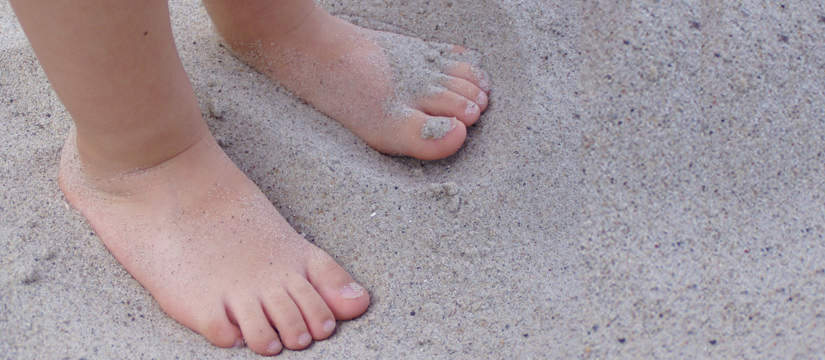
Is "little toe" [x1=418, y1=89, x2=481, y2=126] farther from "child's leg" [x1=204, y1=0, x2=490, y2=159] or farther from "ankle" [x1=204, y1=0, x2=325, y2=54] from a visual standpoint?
"ankle" [x1=204, y1=0, x2=325, y2=54]

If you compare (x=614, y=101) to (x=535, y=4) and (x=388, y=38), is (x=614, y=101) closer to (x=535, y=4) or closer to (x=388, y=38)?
(x=535, y=4)

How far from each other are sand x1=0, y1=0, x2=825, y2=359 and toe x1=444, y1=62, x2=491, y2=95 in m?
0.07

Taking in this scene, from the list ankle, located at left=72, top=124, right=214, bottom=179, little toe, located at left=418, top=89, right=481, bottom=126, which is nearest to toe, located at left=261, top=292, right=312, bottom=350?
ankle, located at left=72, top=124, right=214, bottom=179

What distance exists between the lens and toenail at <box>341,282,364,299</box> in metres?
1.02

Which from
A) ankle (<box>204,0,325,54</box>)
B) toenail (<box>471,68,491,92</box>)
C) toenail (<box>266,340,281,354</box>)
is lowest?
toenail (<box>266,340,281,354</box>)

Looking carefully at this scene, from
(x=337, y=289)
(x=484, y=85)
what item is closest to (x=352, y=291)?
(x=337, y=289)

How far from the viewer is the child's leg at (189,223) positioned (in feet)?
3.02

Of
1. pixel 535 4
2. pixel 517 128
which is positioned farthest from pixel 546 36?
pixel 517 128

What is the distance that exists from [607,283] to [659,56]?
480mm

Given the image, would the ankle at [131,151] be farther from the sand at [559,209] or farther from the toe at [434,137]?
the toe at [434,137]

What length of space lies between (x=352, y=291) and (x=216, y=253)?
27 cm

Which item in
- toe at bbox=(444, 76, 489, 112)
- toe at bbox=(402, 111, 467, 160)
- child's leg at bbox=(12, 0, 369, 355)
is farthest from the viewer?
toe at bbox=(444, 76, 489, 112)

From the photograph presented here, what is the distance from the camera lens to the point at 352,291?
1025 mm

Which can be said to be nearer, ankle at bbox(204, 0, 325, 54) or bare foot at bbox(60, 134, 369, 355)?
bare foot at bbox(60, 134, 369, 355)
